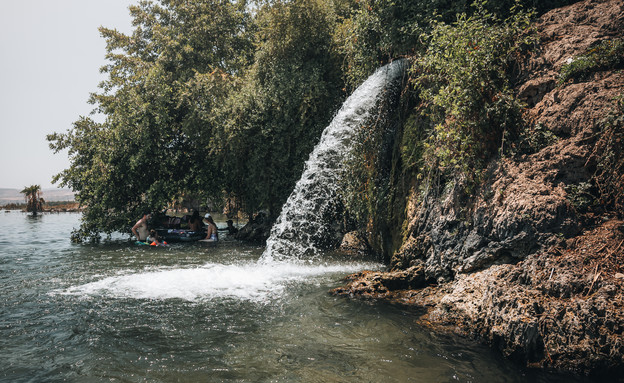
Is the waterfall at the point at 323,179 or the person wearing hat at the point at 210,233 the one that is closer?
the waterfall at the point at 323,179

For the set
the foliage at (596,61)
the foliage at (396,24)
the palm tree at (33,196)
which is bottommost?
the palm tree at (33,196)

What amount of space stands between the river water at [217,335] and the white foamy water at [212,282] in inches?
1.2

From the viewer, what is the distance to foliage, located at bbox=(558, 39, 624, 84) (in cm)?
552

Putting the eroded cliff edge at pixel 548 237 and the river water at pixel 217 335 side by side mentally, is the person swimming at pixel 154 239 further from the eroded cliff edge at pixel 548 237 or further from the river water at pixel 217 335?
the eroded cliff edge at pixel 548 237

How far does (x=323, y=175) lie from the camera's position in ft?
38.1

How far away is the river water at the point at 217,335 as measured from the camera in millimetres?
4129

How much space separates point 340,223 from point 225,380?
10849 millimetres

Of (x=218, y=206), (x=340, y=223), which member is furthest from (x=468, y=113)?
(x=218, y=206)

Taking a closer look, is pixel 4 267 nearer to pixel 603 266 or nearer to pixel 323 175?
pixel 323 175

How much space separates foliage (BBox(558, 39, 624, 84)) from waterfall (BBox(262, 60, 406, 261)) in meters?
4.67

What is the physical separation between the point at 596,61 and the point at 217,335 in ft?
24.6

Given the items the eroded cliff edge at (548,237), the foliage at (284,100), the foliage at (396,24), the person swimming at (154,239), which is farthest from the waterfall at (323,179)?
the person swimming at (154,239)

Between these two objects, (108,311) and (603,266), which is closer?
(603,266)

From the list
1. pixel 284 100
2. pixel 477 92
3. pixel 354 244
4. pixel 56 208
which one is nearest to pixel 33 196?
pixel 56 208
